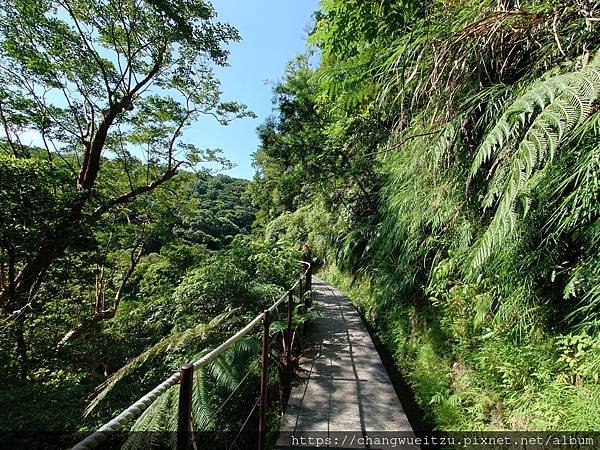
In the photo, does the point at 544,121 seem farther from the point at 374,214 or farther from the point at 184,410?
the point at 374,214

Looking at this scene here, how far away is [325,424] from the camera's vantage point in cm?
211

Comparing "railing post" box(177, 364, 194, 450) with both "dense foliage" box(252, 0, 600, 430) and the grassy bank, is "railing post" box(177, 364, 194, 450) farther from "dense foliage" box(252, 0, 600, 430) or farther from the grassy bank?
the grassy bank

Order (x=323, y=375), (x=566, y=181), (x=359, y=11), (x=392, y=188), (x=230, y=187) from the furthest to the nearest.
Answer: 1. (x=230, y=187)
2. (x=392, y=188)
3. (x=323, y=375)
4. (x=359, y=11)
5. (x=566, y=181)

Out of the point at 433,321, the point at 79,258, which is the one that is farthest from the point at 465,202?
the point at 79,258

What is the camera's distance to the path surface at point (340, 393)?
6.78 ft

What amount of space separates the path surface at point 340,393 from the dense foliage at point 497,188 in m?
0.34

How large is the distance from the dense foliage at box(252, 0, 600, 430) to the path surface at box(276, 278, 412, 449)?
0.34m

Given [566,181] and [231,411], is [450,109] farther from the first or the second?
[231,411]

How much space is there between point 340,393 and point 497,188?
2063 millimetres

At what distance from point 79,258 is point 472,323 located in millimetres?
5542

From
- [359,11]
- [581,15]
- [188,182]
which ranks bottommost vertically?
[581,15]

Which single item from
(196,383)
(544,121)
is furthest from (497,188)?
(196,383)

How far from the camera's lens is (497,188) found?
1410 mm

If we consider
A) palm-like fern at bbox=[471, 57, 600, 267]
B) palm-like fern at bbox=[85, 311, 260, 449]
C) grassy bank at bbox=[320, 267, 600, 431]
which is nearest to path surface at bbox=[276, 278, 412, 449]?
grassy bank at bbox=[320, 267, 600, 431]
